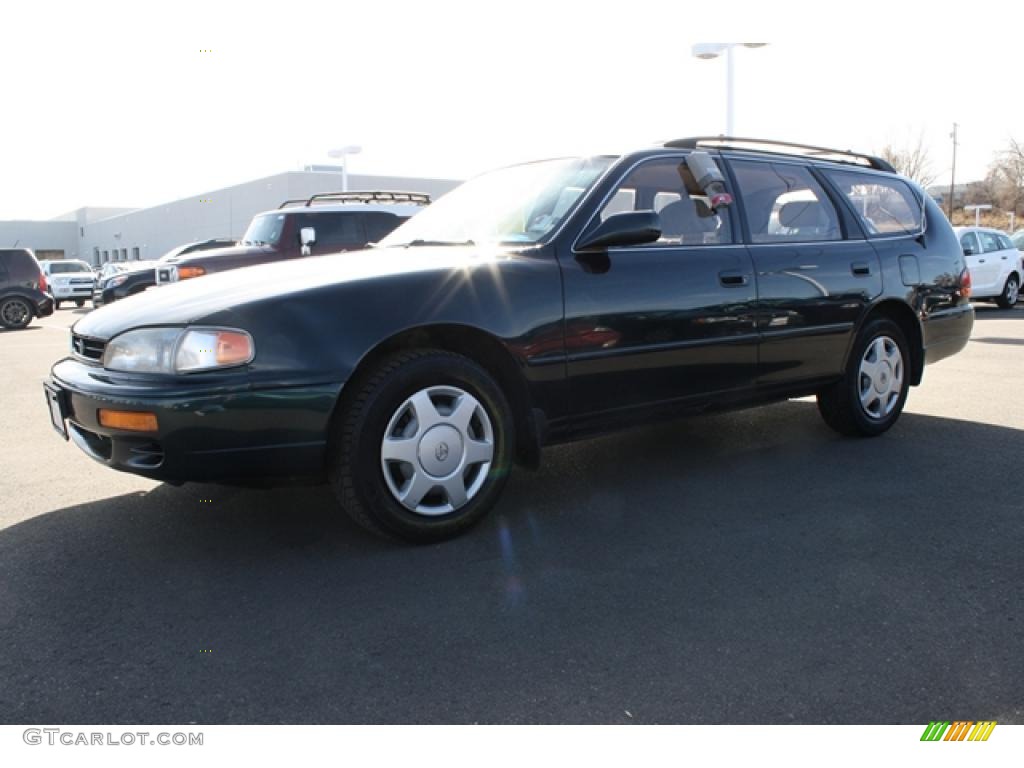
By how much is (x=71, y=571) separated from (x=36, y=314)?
16309 millimetres

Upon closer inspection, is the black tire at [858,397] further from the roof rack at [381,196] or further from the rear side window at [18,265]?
the rear side window at [18,265]

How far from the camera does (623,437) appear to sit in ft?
17.6

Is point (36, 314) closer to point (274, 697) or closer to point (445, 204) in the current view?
point (445, 204)

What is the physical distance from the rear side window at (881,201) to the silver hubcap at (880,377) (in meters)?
0.69

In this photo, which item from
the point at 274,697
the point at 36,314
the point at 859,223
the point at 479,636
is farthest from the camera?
the point at 36,314

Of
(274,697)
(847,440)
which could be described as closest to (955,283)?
(847,440)

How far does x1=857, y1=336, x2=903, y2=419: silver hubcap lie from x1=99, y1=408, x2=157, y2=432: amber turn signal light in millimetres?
3858

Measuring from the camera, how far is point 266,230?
37.8 feet

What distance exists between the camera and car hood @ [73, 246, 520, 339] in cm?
322

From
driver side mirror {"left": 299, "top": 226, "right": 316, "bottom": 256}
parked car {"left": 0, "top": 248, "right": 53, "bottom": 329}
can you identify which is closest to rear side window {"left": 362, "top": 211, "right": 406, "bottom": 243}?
driver side mirror {"left": 299, "top": 226, "right": 316, "bottom": 256}

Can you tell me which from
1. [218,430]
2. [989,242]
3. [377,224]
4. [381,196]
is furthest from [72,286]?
[218,430]
